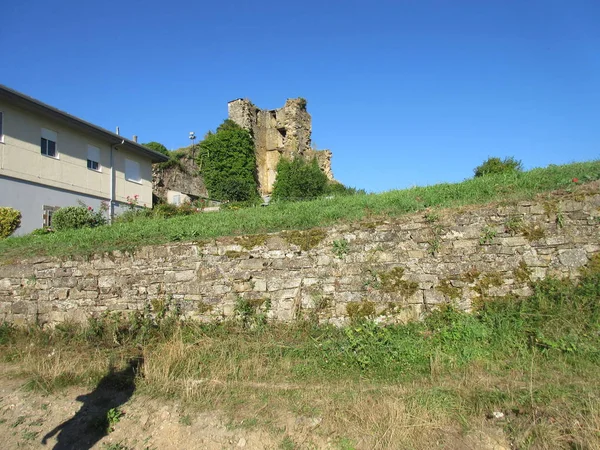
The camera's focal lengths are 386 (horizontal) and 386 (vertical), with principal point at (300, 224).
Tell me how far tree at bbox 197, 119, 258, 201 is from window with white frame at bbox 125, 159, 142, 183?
15.9ft

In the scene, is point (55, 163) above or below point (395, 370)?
above

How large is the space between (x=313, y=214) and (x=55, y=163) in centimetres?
1285

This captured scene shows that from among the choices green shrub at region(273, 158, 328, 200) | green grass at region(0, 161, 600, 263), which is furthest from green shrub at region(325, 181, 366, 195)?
green grass at region(0, 161, 600, 263)

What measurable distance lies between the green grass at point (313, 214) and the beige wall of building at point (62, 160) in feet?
22.5

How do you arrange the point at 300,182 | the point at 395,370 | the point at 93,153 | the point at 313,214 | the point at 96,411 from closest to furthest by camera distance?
the point at 395,370, the point at 96,411, the point at 313,214, the point at 93,153, the point at 300,182

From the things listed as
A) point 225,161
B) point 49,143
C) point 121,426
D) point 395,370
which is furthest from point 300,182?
point 121,426

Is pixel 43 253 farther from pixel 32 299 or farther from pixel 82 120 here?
pixel 82 120

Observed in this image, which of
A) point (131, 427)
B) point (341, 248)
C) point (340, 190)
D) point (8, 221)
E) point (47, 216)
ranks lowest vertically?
point (131, 427)

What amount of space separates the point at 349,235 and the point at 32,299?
6060 millimetres

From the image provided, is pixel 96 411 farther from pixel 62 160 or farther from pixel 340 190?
pixel 340 190

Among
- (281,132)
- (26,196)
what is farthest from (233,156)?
(26,196)

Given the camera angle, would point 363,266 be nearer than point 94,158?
Yes

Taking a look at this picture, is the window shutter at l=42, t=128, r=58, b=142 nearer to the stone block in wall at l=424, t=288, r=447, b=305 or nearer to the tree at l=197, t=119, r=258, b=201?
the tree at l=197, t=119, r=258, b=201

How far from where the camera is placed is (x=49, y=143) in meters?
15.0
